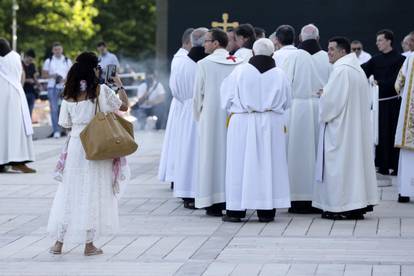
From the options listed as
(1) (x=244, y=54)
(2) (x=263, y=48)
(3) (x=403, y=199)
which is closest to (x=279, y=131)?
(2) (x=263, y=48)

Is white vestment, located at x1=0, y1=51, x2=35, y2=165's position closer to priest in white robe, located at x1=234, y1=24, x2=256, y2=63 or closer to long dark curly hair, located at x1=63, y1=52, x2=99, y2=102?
priest in white robe, located at x1=234, y1=24, x2=256, y2=63

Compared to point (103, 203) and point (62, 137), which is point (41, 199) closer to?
point (103, 203)

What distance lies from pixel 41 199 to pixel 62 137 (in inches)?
413

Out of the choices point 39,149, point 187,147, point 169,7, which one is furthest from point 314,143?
point 169,7

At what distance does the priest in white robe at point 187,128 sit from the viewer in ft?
44.5

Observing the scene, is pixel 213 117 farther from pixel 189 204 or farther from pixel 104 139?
pixel 104 139

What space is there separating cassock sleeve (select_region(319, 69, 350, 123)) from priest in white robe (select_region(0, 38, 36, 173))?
629cm

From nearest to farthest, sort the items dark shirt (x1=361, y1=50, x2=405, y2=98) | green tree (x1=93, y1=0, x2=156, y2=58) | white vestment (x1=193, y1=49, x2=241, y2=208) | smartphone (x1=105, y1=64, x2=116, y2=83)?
smartphone (x1=105, y1=64, x2=116, y2=83) → white vestment (x1=193, y1=49, x2=241, y2=208) → dark shirt (x1=361, y1=50, x2=405, y2=98) → green tree (x1=93, y1=0, x2=156, y2=58)

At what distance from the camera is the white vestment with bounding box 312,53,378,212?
12.3 m

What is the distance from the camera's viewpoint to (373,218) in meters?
12.6

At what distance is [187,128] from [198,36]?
100cm

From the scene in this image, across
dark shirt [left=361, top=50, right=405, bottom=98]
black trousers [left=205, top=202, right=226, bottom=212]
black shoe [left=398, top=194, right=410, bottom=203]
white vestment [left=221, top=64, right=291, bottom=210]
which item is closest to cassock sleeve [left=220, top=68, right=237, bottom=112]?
white vestment [left=221, top=64, right=291, bottom=210]

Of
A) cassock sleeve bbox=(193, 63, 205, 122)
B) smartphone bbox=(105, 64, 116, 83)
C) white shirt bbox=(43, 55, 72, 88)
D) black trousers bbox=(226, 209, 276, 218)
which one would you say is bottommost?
black trousers bbox=(226, 209, 276, 218)

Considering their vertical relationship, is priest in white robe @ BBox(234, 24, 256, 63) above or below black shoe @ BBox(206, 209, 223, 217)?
above
